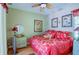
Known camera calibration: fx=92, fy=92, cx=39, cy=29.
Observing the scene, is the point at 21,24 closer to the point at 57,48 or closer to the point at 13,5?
the point at 13,5

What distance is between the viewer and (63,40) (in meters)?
1.38

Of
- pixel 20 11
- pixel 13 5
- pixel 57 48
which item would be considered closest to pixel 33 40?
pixel 57 48

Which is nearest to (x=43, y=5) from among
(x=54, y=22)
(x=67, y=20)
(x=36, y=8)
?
(x=36, y=8)

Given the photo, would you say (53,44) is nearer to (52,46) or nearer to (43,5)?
(52,46)

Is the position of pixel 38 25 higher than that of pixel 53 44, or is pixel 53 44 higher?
pixel 38 25

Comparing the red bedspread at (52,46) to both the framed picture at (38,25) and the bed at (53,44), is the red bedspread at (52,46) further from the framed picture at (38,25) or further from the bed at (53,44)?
the framed picture at (38,25)

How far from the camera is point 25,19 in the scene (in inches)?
56.3

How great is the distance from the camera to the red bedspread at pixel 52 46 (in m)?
1.34

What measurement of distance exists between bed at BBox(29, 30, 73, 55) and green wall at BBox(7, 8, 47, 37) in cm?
13

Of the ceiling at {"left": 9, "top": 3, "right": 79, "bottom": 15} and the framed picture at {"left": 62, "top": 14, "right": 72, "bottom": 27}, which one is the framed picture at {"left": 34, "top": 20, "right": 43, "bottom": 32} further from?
the framed picture at {"left": 62, "top": 14, "right": 72, "bottom": 27}

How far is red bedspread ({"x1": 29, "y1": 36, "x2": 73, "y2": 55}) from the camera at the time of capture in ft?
4.38

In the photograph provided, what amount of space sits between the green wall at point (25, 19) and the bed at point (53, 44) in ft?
0.43

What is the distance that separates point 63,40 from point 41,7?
1.96 ft

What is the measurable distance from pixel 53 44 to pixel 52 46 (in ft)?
0.13
